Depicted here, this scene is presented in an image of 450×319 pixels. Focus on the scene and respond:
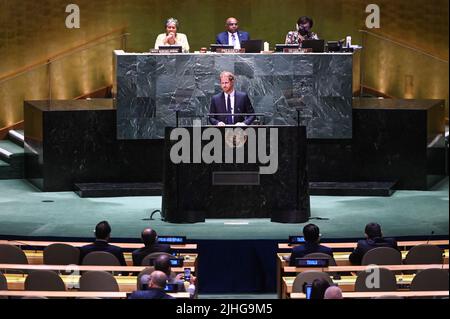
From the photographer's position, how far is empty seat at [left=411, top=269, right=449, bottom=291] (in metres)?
10.2

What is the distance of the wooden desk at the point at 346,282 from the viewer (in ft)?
34.4

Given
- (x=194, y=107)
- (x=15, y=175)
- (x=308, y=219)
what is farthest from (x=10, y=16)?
(x=308, y=219)

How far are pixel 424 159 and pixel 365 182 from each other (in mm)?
916

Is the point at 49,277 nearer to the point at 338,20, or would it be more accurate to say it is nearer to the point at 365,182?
the point at 365,182

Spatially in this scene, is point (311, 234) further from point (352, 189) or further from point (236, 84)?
point (236, 84)

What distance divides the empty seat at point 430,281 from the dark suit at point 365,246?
1.33 metres

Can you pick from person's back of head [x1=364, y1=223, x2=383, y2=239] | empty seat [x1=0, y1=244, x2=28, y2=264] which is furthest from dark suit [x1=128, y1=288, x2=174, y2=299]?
person's back of head [x1=364, y1=223, x2=383, y2=239]

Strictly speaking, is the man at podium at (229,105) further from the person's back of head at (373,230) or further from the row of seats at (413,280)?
the row of seats at (413,280)

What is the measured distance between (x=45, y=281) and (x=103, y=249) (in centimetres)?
151

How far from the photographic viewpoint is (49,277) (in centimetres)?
1013

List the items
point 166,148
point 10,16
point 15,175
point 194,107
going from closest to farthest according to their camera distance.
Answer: point 166,148, point 194,107, point 15,175, point 10,16

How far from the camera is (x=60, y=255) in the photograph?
11609 millimetres

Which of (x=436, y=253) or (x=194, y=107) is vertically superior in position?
(x=194, y=107)

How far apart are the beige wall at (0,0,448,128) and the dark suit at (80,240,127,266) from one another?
26.9 feet
